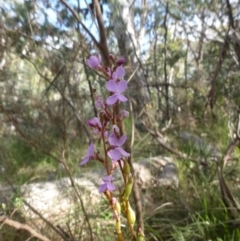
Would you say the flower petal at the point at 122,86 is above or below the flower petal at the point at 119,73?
below

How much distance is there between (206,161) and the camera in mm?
3381

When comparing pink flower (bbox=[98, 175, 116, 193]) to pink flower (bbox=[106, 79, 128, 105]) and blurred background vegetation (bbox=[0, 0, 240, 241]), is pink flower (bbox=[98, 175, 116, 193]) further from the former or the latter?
blurred background vegetation (bbox=[0, 0, 240, 241])

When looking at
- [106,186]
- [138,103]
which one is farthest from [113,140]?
[138,103]

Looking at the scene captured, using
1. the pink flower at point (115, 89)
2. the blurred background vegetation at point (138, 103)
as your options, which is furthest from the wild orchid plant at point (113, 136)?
the blurred background vegetation at point (138, 103)

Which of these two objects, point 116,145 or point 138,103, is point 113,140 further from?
point 138,103

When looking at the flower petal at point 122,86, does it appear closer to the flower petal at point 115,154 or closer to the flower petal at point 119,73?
the flower petal at point 119,73

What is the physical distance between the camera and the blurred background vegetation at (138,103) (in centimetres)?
237

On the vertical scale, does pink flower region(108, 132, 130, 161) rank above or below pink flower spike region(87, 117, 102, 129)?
below

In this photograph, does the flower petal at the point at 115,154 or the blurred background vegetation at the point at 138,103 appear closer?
the flower petal at the point at 115,154

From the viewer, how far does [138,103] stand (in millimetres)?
5145

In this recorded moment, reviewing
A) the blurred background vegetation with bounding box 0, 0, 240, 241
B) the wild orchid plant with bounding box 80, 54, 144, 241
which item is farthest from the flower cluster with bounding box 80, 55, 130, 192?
the blurred background vegetation with bounding box 0, 0, 240, 241

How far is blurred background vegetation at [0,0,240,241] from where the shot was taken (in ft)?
7.77

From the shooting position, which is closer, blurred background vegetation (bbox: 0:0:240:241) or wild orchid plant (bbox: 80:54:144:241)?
wild orchid plant (bbox: 80:54:144:241)

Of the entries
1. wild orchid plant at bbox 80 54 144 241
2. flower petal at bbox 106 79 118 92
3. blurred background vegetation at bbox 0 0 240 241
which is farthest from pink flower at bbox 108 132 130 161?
blurred background vegetation at bbox 0 0 240 241
